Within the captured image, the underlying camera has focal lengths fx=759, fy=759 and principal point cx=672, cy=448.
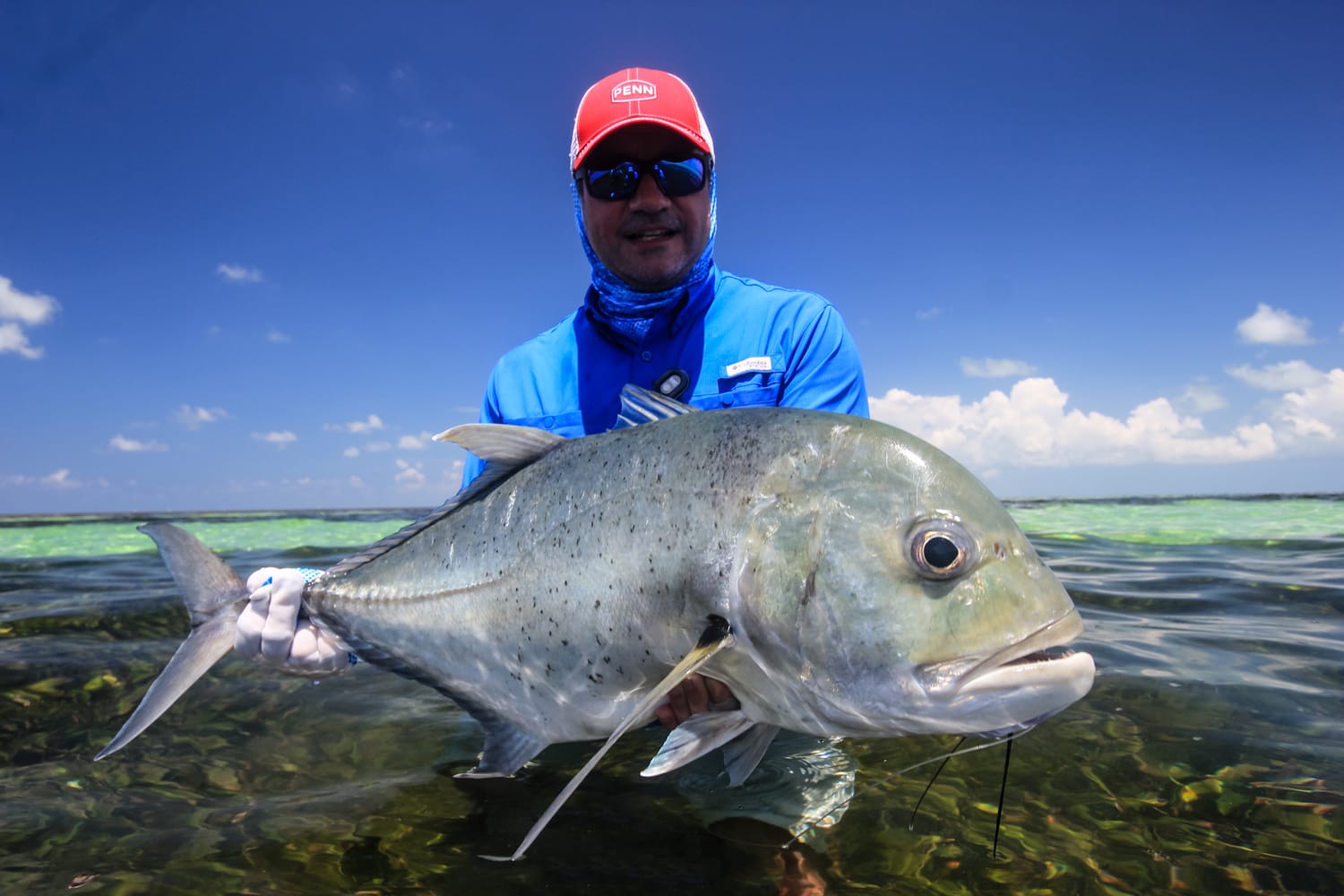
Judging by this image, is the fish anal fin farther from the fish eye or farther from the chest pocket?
the chest pocket

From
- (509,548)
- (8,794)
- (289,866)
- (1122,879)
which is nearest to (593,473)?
(509,548)

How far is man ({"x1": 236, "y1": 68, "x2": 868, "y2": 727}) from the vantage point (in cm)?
354

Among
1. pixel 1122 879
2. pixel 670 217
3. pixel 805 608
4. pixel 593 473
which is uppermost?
pixel 670 217

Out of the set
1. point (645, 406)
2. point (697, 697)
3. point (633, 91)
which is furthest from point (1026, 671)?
point (633, 91)

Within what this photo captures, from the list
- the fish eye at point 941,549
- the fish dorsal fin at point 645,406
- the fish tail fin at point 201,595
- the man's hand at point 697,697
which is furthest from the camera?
the fish tail fin at point 201,595

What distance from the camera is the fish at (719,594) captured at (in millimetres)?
1665

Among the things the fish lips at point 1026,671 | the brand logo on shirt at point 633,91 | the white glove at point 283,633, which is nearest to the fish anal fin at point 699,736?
the fish lips at point 1026,671

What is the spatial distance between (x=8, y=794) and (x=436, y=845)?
1.78 m

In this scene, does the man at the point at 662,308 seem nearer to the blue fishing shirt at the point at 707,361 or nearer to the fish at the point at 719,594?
the blue fishing shirt at the point at 707,361

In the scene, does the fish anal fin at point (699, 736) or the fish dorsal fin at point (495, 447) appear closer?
the fish anal fin at point (699, 736)

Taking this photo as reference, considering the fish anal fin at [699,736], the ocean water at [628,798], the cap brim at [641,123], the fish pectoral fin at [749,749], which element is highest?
the cap brim at [641,123]

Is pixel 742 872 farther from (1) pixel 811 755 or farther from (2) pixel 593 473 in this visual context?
(2) pixel 593 473

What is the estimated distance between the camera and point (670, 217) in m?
3.71

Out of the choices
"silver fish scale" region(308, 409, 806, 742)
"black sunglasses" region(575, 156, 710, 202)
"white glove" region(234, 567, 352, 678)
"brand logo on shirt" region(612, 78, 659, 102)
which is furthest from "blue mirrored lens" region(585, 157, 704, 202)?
"white glove" region(234, 567, 352, 678)
